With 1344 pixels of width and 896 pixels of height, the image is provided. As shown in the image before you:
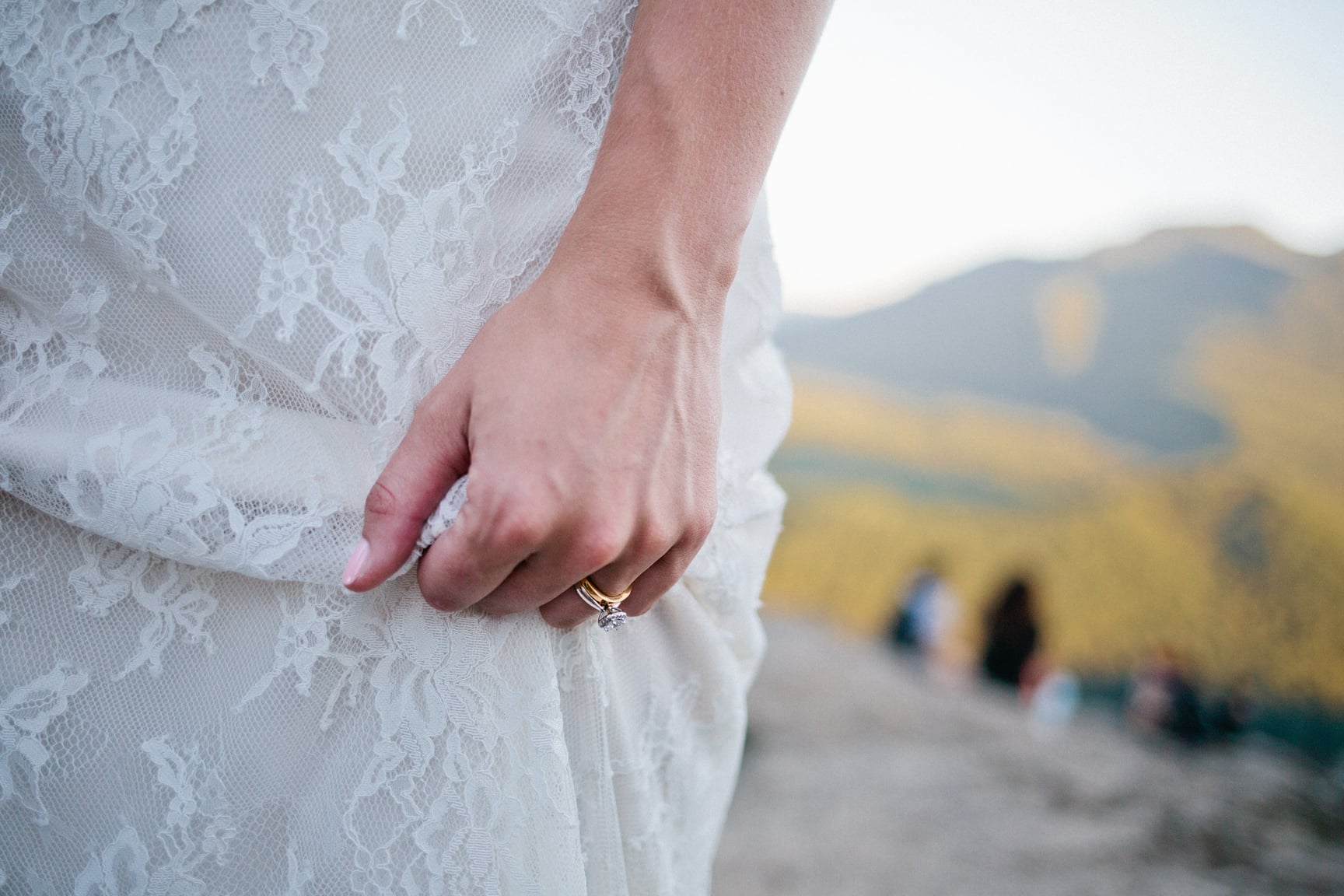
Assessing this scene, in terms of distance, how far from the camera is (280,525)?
0.62 metres

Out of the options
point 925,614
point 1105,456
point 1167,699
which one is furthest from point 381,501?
point 1105,456

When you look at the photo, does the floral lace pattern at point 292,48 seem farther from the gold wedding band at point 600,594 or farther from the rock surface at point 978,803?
the rock surface at point 978,803

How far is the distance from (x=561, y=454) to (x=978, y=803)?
5.69m

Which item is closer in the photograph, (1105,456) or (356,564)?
(356,564)

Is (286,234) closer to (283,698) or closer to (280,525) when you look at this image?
(280,525)

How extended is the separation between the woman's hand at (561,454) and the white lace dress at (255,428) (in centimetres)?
8

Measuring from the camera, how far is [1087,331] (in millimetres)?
8109

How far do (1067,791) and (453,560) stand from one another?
246 inches

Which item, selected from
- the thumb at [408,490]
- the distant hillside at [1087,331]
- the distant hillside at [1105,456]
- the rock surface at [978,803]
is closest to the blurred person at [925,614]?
the distant hillside at [1105,456]

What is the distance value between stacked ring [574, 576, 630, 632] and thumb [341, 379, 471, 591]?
0.14 m

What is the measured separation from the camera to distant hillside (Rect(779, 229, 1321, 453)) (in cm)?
779

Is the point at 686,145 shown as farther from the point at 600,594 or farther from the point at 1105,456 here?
the point at 1105,456

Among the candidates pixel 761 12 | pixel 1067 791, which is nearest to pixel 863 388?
pixel 1067 791

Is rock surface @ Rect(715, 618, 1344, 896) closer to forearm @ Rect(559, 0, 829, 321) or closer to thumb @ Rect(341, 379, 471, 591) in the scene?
thumb @ Rect(341, 379, 471, 591)
